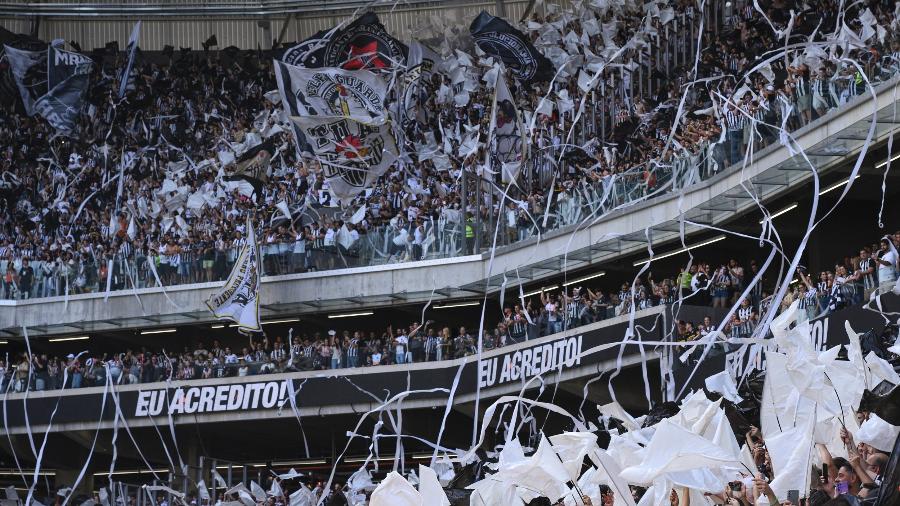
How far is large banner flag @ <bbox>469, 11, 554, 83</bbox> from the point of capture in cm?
3303

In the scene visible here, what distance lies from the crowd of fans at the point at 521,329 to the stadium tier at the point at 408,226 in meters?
0.08

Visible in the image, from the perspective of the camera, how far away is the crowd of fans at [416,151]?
26.5 m

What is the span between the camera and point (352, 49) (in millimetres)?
34406

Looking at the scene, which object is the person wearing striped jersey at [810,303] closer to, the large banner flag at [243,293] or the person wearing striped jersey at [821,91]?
the person wearing striped jersey at [821,91]

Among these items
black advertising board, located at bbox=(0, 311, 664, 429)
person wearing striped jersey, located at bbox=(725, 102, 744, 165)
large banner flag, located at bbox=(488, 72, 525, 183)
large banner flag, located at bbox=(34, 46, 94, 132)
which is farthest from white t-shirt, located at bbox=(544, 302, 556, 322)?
large banner flag, located at bbox=(34, 46, 94, 132)

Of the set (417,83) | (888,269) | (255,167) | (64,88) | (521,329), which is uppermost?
(64,88)

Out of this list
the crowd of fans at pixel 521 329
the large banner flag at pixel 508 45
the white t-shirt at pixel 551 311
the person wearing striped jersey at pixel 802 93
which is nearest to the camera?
the crowd of fans at pixel 521 329

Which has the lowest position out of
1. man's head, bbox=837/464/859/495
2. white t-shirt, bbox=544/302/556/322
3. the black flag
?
man's head, bbox=837/464/859/495

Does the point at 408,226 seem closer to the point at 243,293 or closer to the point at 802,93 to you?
the point at 243,293

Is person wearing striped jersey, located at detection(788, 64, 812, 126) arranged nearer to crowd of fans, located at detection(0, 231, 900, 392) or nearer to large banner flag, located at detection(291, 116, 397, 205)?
crowd of fans, located at detection(0, 231, 900, 392)

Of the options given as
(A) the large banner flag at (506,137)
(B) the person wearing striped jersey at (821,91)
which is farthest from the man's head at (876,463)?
(A) the large banner flag at (506,137)

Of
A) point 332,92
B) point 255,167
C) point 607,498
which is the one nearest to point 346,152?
point 332,92

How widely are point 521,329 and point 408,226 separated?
4062 mm

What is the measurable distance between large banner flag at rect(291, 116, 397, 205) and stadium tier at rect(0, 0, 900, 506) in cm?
7
